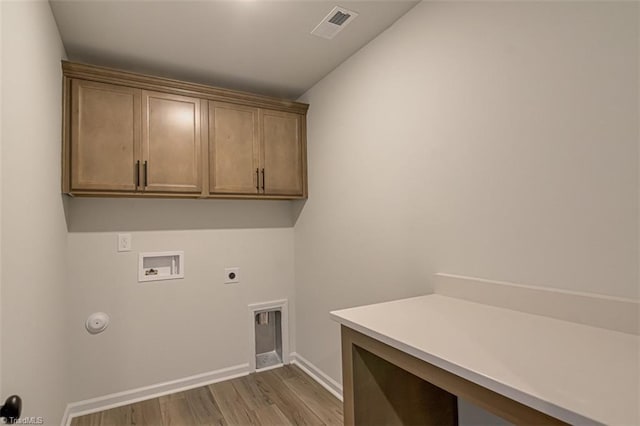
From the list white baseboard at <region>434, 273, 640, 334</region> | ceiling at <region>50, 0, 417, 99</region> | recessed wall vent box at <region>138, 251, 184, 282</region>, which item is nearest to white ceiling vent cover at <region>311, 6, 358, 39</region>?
ceiling at <region>50, 0, 417, 99</region>

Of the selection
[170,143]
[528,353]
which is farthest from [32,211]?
[528,353]

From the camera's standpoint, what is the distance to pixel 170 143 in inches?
96.1

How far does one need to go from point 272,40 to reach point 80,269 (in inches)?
82.3

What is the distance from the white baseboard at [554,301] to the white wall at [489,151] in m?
0.04

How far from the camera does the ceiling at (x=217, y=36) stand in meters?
1.82

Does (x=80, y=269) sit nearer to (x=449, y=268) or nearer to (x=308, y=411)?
(x=308, y=411)

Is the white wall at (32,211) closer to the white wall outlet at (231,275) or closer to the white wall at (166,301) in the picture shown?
the white wall at (166,301)

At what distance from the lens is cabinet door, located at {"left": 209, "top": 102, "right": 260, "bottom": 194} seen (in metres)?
2.60

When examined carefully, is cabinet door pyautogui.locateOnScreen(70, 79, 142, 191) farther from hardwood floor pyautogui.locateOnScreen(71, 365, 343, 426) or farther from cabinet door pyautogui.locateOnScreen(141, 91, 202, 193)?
hardwood floor pyautogui.locateOnScreen(71, 365, 343, 426)

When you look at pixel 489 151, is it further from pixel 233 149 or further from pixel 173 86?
pixel 173 86

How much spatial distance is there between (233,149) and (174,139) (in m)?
0.44

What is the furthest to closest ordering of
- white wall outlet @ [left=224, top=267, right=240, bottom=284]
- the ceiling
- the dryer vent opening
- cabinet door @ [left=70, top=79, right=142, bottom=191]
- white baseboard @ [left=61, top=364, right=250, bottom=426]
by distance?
1. the dryer vent opening
2. white wall outlet @ [left=224, top=267, right=240, bottom=284]
3. white baseboard @ [left=61, top=364, right=250, bottom=426]
4. cabinet door @ [left=70, top=79, right=142, bottom=191]
5. the ceiling

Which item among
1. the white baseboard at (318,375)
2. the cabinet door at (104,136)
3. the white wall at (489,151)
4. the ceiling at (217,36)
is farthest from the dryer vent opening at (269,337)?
the ceiling at (217,36)

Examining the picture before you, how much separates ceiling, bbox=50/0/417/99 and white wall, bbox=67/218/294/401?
3.51ft
